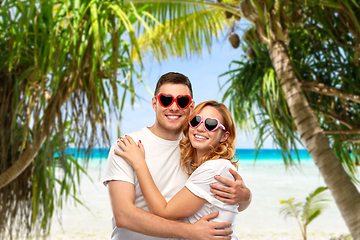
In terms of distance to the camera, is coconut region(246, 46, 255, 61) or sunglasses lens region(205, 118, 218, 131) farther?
coconut region(246, 46, 255, 61)

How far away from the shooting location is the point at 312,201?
5.45 m

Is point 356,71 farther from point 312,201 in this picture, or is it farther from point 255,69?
point 312,201

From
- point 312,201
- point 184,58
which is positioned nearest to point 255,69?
point 184,58

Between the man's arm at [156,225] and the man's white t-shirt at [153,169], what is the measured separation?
0.26ft

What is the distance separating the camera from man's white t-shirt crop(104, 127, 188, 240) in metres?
1.00

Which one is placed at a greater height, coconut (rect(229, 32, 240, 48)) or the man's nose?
coconut (rect(229, 32, 240, 48))

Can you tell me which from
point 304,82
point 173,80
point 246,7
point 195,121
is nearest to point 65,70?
point 173,80

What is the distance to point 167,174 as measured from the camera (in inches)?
42.0

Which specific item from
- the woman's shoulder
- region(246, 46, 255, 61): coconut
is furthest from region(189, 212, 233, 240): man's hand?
region(246, 46, 255, 61): coconut

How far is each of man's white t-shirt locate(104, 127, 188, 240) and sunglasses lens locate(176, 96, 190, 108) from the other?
0.44ft

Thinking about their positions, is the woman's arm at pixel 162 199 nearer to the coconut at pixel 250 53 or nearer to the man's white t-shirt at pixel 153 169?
the man's white t-shirt at pixel 153 169

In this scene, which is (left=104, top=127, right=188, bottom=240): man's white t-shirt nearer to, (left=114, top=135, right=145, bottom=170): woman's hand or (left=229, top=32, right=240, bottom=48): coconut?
(left=114, top=135, right=145, bottom=170): woman's hand

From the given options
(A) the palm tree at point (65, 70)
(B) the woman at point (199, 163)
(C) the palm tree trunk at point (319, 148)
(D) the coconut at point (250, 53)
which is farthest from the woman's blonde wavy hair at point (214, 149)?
(D) the coconut at point (250, 53)

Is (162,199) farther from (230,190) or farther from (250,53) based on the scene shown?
(250,53)
